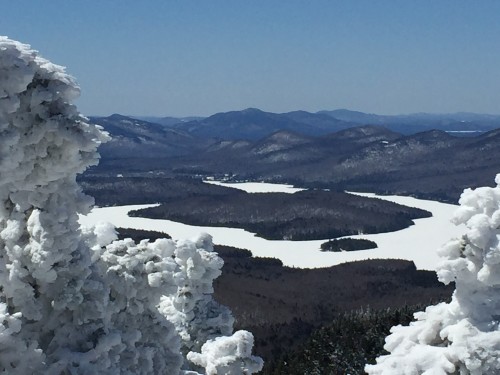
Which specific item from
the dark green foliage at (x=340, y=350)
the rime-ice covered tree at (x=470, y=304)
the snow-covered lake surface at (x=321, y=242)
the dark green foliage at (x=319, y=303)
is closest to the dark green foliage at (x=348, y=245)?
the snow-covered lake surface at (x=321, y=242)

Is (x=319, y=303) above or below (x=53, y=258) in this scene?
below

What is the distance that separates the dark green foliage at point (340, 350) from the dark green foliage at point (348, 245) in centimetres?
8182

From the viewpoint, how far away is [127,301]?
14.3m

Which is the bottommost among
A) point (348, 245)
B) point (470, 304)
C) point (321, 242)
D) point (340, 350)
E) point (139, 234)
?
point (321, 242)

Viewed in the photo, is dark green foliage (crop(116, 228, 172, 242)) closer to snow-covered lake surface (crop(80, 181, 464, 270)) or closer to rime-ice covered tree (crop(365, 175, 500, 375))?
snow-covered lake surface (crop(80, 181, 464, 270))

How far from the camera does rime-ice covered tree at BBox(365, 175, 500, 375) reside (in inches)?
421

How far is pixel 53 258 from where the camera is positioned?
11938mm

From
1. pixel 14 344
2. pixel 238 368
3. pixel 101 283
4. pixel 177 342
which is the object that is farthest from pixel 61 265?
pixel 238 368

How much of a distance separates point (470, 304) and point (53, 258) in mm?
6953

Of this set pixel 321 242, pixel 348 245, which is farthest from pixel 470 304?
pixel 321 242

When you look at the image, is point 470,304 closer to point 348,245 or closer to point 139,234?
point 139,234

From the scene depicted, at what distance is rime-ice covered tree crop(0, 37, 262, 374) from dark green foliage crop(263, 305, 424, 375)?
42.0 m

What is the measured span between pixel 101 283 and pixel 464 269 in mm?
6386

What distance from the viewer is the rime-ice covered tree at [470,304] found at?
35.1 ft
